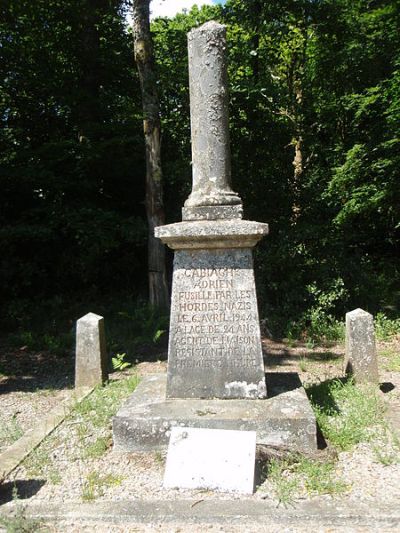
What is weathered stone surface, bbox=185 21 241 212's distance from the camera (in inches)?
161

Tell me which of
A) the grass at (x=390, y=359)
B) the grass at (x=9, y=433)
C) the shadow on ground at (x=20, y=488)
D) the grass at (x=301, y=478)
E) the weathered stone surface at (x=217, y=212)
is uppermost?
the weathered stone surface at (x=217, y=212)

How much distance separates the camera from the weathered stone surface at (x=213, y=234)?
3.79 metres

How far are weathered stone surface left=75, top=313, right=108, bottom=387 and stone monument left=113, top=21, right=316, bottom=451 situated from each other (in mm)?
1845

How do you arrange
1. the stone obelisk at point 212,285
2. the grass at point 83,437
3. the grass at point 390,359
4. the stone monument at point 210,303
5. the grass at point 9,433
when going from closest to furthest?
the grass at point 83,437 → the stone monument at point 210,303 → the stone obelisk at point 212,285 → the grass at point 9,433 → the grass at point 390,359

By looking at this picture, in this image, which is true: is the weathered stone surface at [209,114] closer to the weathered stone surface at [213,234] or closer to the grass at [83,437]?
the weathered stone surface at [213,234]

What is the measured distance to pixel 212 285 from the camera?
3.98m

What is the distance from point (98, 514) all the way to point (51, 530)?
29 cm

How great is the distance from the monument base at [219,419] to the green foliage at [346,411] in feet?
1.06

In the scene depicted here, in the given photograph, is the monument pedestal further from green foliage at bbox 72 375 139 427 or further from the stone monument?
green foliage at bbox 72 375 139 427

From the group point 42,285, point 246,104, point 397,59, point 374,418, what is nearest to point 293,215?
point 246,104

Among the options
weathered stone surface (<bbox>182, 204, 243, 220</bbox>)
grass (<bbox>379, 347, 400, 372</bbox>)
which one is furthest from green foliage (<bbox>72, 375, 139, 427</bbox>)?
grass (<bbox>379, 347, 400, 372</bbox>)

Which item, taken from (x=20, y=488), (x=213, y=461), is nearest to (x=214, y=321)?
(x=213, y=461)

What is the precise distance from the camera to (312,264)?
955 centimetres

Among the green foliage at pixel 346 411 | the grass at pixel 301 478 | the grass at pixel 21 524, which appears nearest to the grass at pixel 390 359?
the green foliage at pixel 346 411
